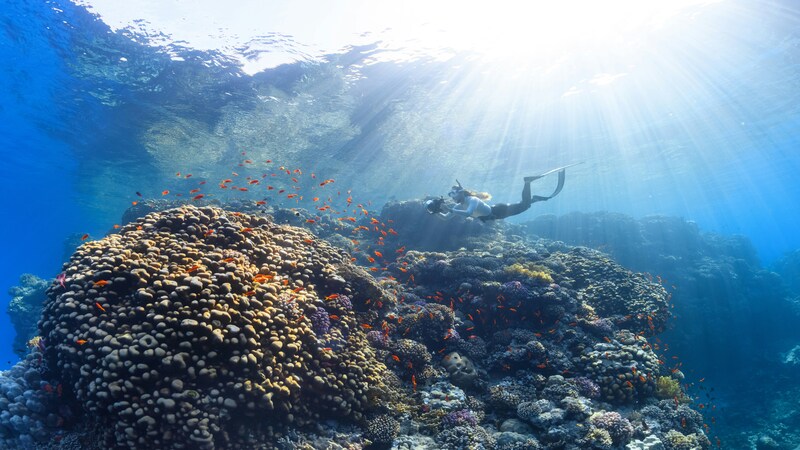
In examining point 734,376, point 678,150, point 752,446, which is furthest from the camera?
point 678,150

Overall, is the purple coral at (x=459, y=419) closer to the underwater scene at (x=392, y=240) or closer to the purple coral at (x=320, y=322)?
the underwater scene at (x=392, y=240)

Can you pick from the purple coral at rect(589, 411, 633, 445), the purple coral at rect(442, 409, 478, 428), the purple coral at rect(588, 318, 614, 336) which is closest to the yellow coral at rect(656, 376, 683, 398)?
the purple coral at rect(588, 318, 614, 336)

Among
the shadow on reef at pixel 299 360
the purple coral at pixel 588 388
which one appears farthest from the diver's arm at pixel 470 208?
the purple coral at pixel 588 388

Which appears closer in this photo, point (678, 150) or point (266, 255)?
point (266, 255)

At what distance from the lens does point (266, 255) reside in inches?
295

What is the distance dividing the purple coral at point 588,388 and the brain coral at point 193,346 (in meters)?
4.34

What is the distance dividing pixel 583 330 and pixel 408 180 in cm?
4069

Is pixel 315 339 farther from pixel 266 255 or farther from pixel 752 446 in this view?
pixel 752 446

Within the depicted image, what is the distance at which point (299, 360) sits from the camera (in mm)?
5676

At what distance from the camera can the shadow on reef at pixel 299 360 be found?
15.5ft

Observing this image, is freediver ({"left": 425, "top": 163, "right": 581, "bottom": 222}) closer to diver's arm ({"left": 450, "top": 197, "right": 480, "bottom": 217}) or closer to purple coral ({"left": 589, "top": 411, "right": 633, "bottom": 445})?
diver's arm ({"left": 450, "top": 197, "right": 480, "bottom": 217})

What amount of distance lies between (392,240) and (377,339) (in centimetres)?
1164

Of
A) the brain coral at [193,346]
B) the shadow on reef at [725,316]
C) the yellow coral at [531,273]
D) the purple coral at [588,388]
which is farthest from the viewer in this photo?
the shadow on reef at [725,316]

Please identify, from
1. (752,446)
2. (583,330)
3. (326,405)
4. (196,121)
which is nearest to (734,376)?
(752,446)
